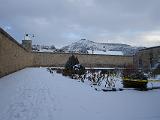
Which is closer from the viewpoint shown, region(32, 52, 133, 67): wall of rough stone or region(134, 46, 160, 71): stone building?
region(134, 46, 160, 71): stone building

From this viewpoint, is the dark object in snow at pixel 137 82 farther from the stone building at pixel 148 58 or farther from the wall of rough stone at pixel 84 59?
the wall of rough stone at pixel 84 59

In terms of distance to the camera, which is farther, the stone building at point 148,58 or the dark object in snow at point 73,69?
the stone building at point 148,58

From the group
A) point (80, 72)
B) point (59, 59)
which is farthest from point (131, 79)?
point (59, 59)

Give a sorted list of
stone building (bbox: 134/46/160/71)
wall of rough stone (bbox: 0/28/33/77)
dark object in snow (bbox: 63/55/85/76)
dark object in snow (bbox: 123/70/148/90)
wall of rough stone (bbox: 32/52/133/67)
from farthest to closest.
Result: wall of rough stone (bbox: 32/52/133/67), stone building (bbox: 134/46/160/71), dark object in snow (bbox: 63/55/85/76), wall of rough stone (bbox: 0/28/33/77), dark object in snow (bbox: 123/70/148/90)

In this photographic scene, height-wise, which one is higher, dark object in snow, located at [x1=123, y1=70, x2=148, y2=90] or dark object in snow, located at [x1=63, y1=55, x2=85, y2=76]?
dark object in snow, located at [x1=63, y1=55, x2=85, y2=76]

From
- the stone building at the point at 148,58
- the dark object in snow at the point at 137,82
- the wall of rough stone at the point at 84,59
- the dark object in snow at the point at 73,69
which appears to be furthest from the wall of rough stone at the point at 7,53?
the wall of rough stone at the point at 84,59

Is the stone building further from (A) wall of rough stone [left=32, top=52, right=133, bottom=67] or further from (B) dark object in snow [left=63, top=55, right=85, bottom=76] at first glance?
(B) dark object in snow [left=63, top=55, right=85, bottom=76]

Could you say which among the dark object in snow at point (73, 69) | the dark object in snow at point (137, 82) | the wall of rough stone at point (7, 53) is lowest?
the dark object in snow at point (137, 82)

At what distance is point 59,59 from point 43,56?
11.5 feet

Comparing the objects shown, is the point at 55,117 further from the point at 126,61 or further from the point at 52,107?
the point at 126,61

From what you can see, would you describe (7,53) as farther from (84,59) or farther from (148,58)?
(84,59)

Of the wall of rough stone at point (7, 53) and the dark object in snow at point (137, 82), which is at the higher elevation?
the wall of rough stone at point (7, 53)

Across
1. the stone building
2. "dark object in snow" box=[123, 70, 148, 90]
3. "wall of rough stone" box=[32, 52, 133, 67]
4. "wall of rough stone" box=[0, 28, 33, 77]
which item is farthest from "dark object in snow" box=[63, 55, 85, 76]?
"wall of rough stone" box=[32, 52, 133, 67]

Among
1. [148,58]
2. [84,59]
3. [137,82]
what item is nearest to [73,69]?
[137,82]
